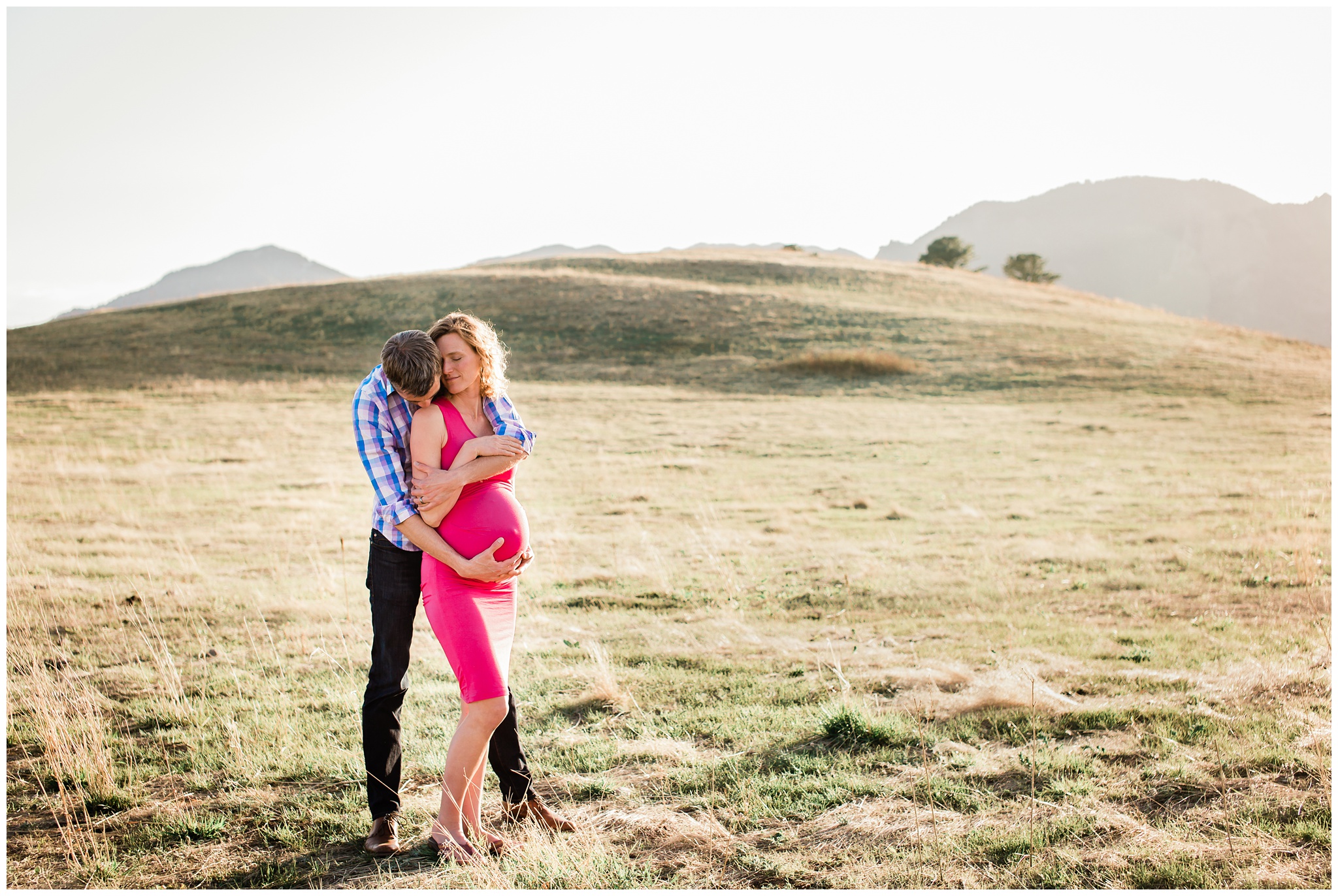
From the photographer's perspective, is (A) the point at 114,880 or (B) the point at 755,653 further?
(B) the point at 755,653

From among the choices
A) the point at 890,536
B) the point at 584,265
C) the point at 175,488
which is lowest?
the point at 890,536

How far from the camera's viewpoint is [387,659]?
3.76 m

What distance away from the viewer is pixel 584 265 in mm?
63562

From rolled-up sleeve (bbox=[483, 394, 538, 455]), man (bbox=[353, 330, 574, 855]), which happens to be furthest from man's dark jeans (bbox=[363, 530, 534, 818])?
rolled-up sleeve (bbox=[483, 394, 538, 455])

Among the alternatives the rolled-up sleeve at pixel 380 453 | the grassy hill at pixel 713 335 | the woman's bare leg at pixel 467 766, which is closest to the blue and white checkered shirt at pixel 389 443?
the rolled-up sleeve at pixel 380 453

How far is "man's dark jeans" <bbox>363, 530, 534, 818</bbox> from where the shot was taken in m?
3.77

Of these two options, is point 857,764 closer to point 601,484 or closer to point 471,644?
point 471,644

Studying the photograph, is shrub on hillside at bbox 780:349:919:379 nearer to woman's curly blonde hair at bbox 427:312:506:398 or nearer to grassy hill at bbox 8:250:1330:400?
grassy hill at bbox 8:250:1330:400

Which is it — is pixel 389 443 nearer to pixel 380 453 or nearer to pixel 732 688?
pixel 380 453

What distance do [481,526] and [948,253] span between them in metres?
98.4

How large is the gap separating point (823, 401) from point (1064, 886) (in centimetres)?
2642

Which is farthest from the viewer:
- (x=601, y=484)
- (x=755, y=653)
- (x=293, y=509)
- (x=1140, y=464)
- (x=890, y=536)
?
(x=1140, y=464)

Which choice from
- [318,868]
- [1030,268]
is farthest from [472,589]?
[1030,268]

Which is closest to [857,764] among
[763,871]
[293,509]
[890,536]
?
[763,871]
